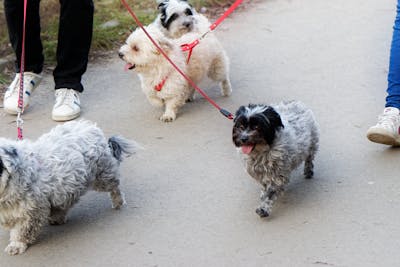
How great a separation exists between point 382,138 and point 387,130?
7 centimetres

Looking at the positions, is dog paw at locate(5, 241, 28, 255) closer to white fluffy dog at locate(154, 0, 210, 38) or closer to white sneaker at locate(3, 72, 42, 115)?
white sneaker at locate(3, 72, 42, 115)

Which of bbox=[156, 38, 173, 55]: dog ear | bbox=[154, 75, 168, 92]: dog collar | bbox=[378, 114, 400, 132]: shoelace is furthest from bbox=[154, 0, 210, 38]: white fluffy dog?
bbox=[378, 114, 400, 132]: shoelace

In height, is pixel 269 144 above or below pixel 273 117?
below

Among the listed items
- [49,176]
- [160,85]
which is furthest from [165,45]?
[49,176]

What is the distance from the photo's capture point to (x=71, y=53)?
21.1ft

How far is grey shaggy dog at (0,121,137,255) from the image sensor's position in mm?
4188

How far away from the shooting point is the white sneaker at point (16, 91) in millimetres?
6488

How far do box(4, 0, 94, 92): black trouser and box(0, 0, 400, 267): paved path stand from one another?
387 mm

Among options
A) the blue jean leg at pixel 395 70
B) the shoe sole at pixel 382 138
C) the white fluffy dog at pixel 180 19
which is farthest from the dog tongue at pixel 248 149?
the white fluffy dog at pixel 180 19

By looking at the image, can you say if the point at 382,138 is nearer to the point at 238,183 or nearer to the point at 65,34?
the point at 238,183

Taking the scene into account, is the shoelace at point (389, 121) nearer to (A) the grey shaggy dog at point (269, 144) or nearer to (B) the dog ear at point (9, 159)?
(A) the grey shaggy dog at point (269, 144)

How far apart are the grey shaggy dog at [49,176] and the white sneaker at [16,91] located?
198 centimetres

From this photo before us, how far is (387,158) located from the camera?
5.33 meters

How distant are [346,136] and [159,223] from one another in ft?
6.47
